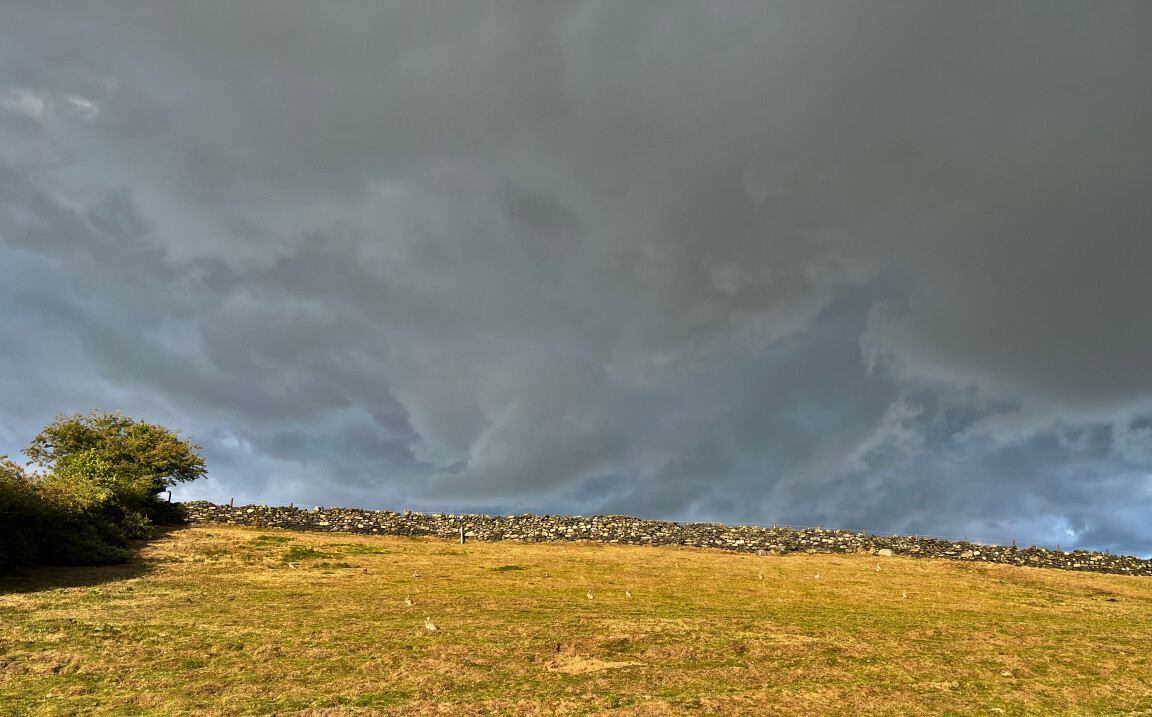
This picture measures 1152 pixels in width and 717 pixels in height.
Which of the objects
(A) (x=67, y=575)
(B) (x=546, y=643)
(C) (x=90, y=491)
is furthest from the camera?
(C) (x=90, y=491)

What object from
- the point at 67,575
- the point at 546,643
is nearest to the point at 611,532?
the point at 546,643

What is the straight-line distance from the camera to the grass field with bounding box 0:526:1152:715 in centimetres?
1278

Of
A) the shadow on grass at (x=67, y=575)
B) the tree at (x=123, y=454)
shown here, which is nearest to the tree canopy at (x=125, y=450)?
the tree at (x=123, y=454)

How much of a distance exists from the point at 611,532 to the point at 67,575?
1331 inches

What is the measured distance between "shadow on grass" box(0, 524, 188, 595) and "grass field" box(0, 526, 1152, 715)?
0.53 feet

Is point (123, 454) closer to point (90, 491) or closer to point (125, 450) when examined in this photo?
point (125, 450)

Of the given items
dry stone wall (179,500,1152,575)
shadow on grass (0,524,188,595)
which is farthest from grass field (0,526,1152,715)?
dry stone wall (179,500,1152,575)

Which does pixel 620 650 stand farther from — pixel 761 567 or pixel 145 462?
pixel 145 462

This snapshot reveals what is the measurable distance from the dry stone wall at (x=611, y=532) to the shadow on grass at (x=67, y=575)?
48.3 feet

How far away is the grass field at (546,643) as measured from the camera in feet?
41.9

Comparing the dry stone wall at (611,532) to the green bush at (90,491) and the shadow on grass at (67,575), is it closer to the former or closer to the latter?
the green bush at (90,491)

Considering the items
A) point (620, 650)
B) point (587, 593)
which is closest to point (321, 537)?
point (587, 593)

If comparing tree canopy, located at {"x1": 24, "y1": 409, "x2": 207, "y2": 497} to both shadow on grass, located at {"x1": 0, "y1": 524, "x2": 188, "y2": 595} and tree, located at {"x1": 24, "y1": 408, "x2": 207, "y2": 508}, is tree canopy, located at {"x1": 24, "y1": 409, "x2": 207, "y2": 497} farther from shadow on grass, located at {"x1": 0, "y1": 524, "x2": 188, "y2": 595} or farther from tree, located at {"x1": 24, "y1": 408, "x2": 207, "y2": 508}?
shadow on grass, located at {"x1": 0, "y1": 524, "x2": 188, "y2": 595}

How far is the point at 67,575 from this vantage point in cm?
2755
